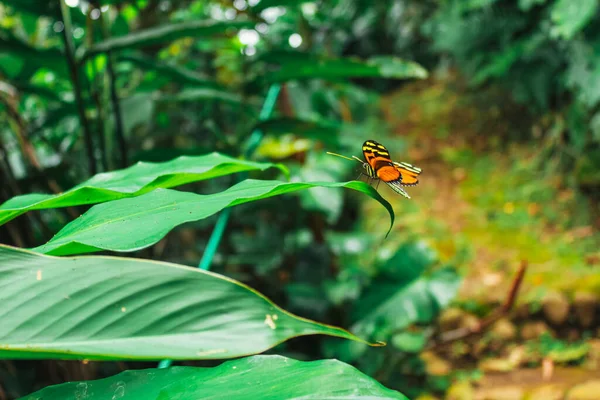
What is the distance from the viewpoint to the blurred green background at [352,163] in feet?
3.25

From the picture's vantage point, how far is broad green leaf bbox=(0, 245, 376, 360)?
32 cm

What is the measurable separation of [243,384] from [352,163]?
156cm

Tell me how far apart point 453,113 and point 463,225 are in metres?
1.32

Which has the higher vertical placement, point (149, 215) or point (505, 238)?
point (149, 215)

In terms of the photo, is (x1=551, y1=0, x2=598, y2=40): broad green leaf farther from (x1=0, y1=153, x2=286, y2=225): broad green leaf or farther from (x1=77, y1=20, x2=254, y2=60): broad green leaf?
(x1=0, y1=153, x2=286, y2=225): broad green leaf

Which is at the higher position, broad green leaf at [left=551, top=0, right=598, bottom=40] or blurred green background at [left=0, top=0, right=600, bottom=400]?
broad green leaf at [left=551, top=0, right=598, bottom=40]

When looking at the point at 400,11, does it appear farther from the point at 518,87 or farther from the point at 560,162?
the point at 560,162

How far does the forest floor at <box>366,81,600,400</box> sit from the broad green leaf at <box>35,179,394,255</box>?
141 cm

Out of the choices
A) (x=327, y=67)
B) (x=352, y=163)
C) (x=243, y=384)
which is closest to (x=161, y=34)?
(x=327, y=67)

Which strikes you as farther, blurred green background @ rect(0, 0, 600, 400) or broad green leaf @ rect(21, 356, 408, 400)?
blurred green background @ rect(0, 0, 600, 400)

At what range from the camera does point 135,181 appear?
47 cm

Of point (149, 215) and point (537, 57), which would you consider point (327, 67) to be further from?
point (537, 57)

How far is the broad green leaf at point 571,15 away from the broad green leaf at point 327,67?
1.22 m

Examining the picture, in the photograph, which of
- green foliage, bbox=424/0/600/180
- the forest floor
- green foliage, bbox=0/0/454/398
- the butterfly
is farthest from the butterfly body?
green foliage, bbox=424/0/600/180
